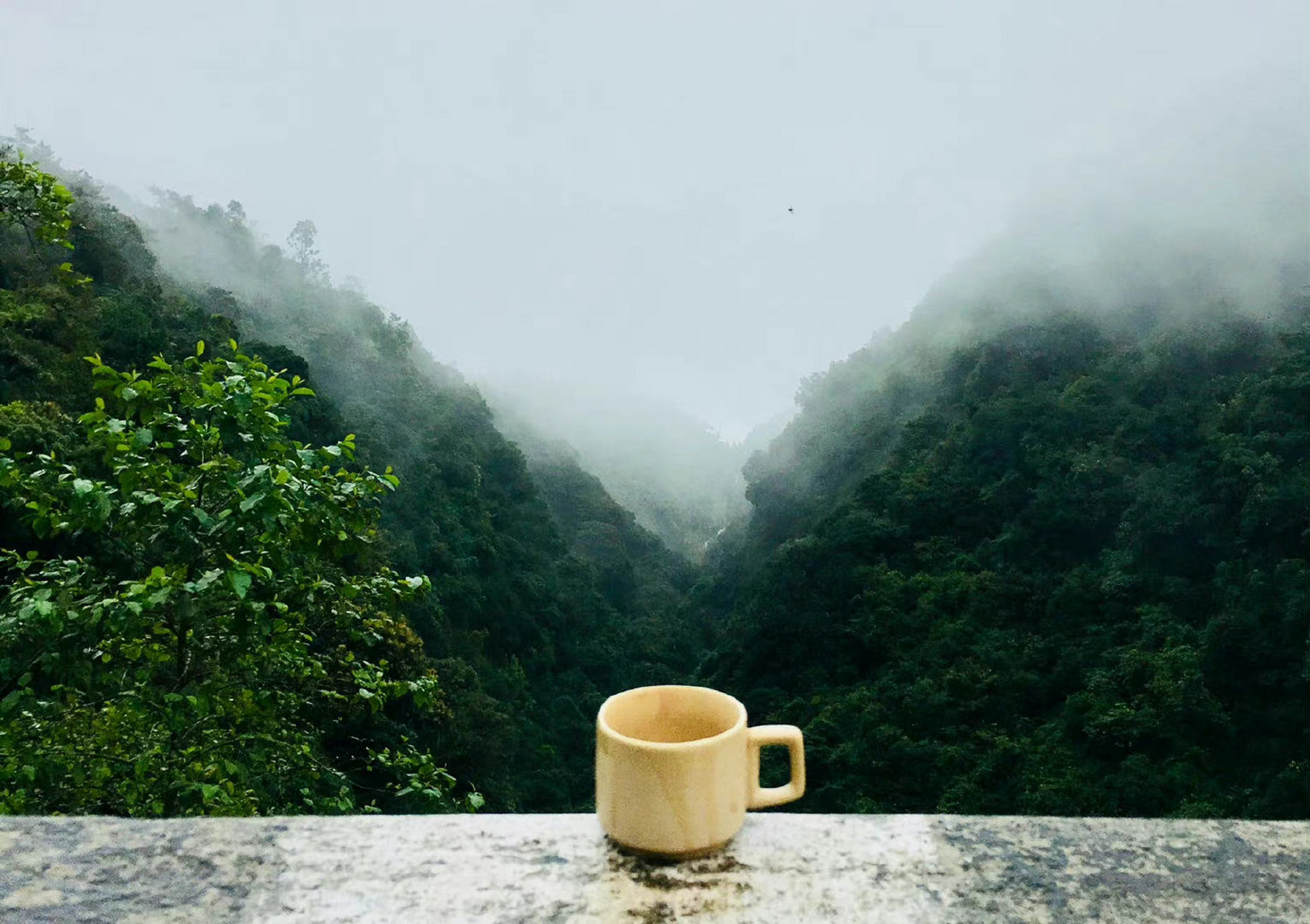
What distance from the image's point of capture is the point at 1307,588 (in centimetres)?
1130

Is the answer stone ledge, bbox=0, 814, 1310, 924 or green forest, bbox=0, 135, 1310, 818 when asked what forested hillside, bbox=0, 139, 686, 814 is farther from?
stone ledge, bbox=0, 814, 1310, 924

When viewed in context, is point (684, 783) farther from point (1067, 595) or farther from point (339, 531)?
point (1067, 595)

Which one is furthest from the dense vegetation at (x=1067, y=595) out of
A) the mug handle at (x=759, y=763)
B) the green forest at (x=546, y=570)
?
the mug handle at (x=759, y=763)

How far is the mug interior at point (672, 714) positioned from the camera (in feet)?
2.65

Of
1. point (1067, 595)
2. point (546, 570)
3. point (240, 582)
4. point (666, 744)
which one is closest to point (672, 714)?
point (666, 744)

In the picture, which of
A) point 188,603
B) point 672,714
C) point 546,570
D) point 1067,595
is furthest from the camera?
point 546,570

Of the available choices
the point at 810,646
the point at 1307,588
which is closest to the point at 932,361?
the point at 810,646

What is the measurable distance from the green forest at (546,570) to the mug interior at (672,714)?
4.29 feet

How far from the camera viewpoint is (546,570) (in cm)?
2147

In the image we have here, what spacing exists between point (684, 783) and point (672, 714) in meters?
0.13

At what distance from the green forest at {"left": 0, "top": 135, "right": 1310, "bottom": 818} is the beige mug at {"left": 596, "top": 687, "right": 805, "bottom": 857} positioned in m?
1.36

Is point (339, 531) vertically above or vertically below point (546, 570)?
above

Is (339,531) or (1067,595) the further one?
(1067,595)

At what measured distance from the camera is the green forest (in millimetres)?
2250
